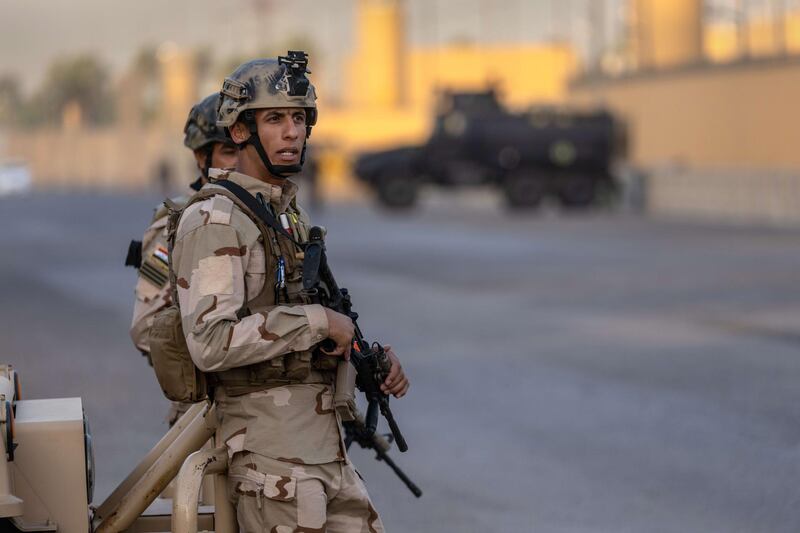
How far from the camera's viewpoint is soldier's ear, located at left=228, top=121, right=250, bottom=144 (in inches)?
170

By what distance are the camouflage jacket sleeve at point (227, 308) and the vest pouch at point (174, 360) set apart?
0.04 meters

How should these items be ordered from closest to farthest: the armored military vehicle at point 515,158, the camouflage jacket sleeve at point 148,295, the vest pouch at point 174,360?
the vest pouch at point 174,360
the camouflage jacket sleeve at point 148,295
the armored military vehicle at point 515,158

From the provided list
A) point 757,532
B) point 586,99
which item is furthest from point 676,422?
point 586,99

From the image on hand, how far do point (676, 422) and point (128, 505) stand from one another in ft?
21.0

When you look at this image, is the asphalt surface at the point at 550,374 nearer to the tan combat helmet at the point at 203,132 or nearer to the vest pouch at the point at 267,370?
the tan combat helmet at the point at 203,132

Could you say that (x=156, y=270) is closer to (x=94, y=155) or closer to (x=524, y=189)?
(x=524, y=189)

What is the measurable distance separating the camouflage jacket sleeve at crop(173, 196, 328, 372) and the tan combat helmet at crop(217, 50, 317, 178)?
0.21 m

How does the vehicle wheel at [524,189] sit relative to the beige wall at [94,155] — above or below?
above

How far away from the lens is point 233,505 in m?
4.32

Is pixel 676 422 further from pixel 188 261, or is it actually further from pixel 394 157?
pixel 394 157

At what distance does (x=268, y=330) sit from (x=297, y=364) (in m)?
0.16

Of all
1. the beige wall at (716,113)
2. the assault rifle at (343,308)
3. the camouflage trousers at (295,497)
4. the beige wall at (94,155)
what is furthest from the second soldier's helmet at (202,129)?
the beige wall at (94,155)

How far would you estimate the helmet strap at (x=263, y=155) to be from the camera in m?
4.26

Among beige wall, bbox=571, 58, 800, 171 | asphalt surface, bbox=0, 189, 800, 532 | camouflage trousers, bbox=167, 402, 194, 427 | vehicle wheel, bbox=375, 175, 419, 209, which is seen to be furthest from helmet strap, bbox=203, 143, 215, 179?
vehicle wheel, bbox=375, 175, 419, 209
